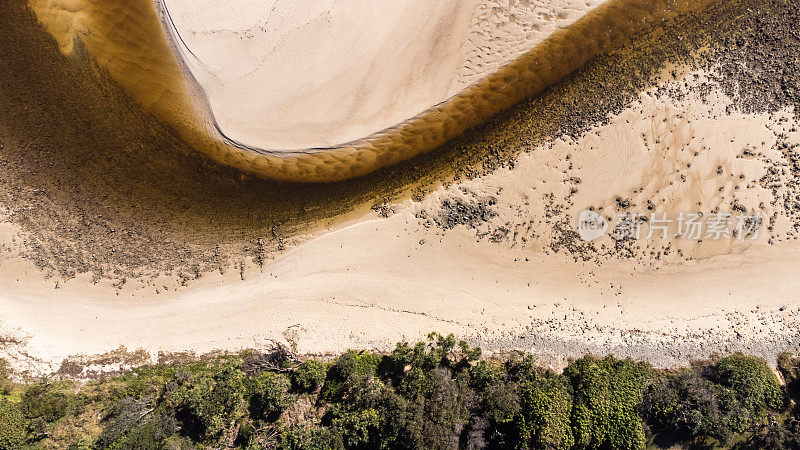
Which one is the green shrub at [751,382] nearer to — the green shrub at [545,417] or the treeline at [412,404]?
the treeline at [412,404]

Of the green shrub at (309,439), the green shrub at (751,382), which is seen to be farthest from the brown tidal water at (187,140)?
the green shrub at (751,382)

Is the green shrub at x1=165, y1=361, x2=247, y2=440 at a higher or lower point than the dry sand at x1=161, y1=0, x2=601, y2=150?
lower

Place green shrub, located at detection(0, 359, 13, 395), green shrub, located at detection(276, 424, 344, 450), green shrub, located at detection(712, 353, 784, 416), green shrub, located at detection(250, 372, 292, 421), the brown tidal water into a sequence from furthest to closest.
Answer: the brown tidal water < green shrub, located at detection(0, 359, 13, 395) < green shrub, located at detection(250, 372, 292, 421) < green shrub, located at detection(712, 353, 784, 416) < green shrub, located at detection(276, 424, 344, 450)

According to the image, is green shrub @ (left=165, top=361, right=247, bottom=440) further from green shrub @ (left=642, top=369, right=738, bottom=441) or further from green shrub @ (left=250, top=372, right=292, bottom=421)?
green shrub @ (left=642, top=369, right=738, bottom=441)

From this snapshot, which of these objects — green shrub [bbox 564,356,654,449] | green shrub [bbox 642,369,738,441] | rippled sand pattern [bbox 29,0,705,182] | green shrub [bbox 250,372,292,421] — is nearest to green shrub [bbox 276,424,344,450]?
green shrub [bbox 250,372,292,421]

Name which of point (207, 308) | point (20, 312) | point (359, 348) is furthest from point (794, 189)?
point (20, 312)

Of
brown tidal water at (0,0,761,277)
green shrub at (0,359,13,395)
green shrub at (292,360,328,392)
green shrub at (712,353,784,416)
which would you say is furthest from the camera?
brown tidal water at (0,0,761,277)
